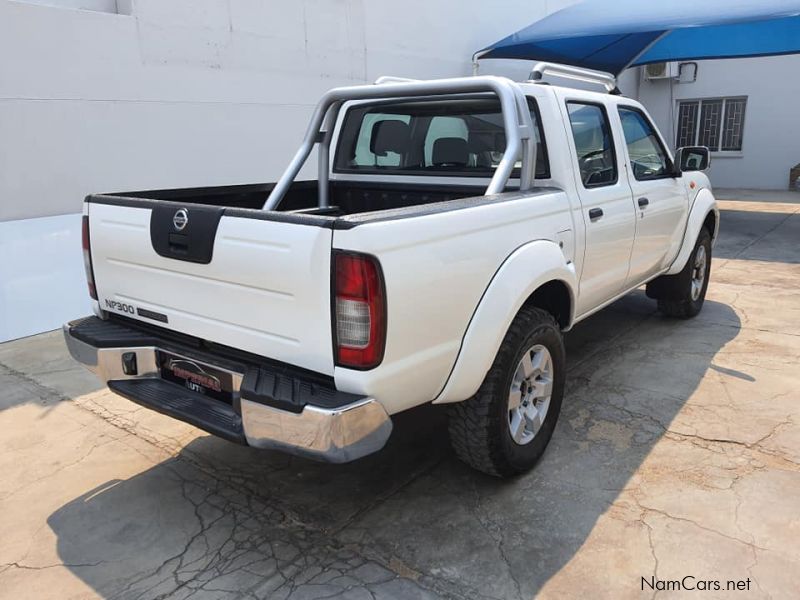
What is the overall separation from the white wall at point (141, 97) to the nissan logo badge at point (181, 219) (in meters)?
3.91

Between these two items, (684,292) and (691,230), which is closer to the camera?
(691,230)

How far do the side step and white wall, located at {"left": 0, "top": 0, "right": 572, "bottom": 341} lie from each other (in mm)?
3490

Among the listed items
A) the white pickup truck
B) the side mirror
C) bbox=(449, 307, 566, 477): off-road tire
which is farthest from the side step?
the side mirror

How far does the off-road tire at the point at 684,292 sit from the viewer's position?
551 cm

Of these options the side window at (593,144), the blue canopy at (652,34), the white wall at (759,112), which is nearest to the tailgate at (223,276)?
the side window at (593,144)

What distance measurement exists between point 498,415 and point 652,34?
11.2 metres

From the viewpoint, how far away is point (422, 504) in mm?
3072

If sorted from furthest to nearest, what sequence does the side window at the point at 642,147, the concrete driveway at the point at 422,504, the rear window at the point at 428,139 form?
the side window at the point at 642,147 → the rear window at the point at 428,139 → the concrete driveway at the point at 422,504

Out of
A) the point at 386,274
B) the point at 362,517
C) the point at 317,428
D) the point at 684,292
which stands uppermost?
the point at 386,274

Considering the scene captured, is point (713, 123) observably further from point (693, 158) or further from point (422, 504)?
point (422, 504)

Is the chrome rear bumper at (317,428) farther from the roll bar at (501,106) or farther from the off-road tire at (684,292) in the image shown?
the off-road tire at (684,292)

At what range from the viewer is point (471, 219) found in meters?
2.68

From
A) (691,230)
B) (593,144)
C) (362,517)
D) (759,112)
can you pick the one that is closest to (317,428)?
(362,517)

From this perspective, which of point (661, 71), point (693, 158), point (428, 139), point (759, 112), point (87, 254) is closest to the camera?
point (87, 254)
